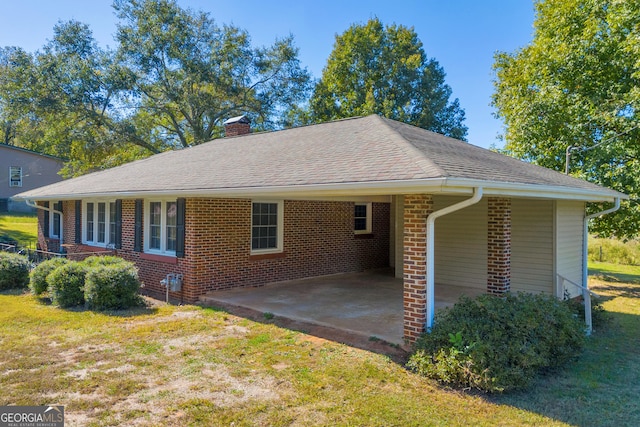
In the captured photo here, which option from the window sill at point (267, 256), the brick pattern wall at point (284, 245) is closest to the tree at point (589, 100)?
the brick pattern wall at point (284, 245)

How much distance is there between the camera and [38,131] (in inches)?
1057

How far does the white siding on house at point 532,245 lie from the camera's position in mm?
9062

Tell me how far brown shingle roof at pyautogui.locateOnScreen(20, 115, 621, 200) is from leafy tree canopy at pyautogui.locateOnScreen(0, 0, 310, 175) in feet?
47.4

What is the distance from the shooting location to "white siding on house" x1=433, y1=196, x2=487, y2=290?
386 inches

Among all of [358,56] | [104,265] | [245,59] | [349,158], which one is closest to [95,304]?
[104,265]

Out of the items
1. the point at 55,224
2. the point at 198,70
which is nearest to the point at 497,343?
the point at 55,224

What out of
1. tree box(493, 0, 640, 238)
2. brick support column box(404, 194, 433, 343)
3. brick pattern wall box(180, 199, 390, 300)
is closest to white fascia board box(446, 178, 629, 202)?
brick support column box(404, 194, 433, 343)

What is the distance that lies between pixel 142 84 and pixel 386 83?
51.5ft

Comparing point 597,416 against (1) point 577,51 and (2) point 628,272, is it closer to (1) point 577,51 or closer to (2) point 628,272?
(1) point 577,51

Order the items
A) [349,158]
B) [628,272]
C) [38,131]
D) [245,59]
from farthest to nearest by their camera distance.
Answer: [245,59]
[38,131]
[628,272]
[349,158]

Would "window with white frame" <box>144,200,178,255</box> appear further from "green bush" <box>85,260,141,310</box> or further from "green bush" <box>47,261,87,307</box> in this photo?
"green bush" <box>47,261,87,307</box>

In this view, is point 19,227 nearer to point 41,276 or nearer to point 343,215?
point 41,276

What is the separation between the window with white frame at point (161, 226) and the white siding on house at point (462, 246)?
6257 millimetres

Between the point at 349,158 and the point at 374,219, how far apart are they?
260 inches
